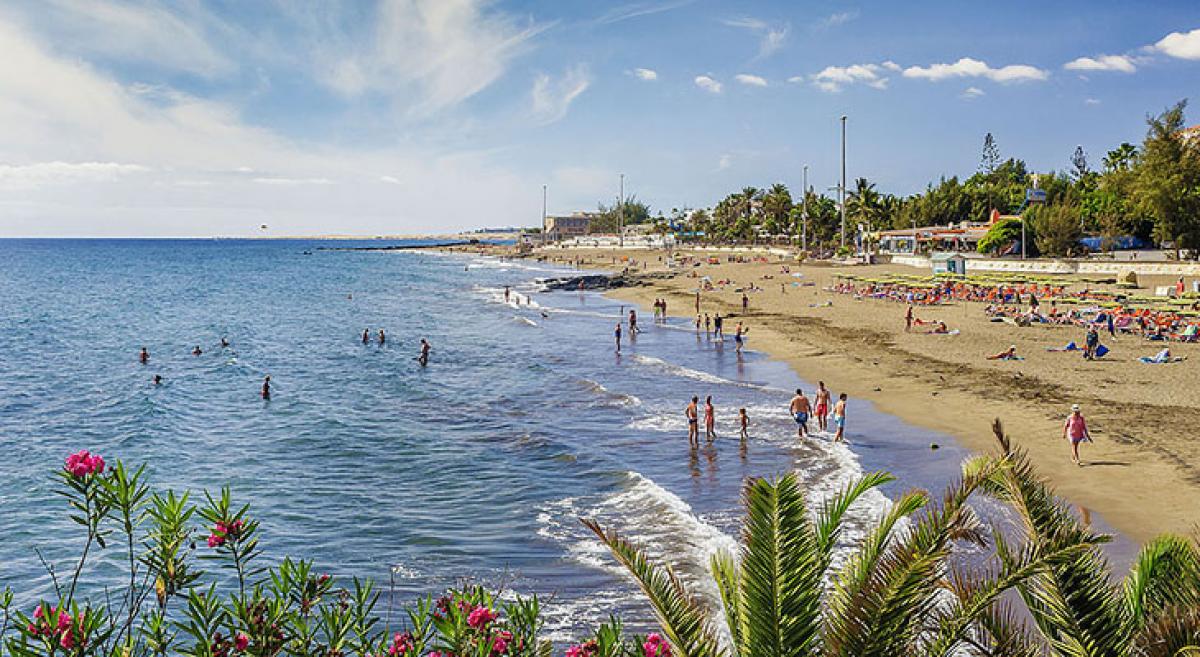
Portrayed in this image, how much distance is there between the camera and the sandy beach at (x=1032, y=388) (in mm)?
14758

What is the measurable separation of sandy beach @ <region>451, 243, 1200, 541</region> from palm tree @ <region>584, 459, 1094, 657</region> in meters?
10.0

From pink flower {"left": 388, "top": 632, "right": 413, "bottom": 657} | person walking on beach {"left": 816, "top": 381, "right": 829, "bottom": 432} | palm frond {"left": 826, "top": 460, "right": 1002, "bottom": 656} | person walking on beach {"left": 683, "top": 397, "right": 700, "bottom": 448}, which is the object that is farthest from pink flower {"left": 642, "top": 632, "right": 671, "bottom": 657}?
person walking on beach {"left": 816, "top": 381, "right": 829, "bottom": 432}

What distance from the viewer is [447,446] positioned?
21.1 meters

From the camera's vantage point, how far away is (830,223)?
97750 mm

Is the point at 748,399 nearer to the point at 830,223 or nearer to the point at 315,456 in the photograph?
the point at 315,456

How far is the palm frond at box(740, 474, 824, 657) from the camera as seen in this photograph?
470 cm

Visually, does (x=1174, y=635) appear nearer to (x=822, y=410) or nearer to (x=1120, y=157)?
(x=822, y=410)

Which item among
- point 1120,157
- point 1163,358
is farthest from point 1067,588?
point 1120,157

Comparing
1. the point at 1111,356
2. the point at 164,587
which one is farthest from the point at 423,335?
the point at 164,587

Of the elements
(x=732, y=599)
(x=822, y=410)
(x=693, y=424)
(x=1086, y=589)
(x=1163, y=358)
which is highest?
(x=1086, y=589)

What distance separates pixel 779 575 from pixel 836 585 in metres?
0.58

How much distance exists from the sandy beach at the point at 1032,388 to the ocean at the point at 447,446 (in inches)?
66.6

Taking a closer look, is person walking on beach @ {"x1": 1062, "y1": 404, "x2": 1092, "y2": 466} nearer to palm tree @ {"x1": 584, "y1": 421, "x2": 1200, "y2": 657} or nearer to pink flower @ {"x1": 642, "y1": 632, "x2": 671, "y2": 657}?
palm tree @ {"x1": 584, "y1": 421, "x2": 1200, "y2": 657}

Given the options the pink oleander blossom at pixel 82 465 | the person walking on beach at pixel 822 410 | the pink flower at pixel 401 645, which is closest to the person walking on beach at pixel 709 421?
the person walking on beach at pixel 822 410
